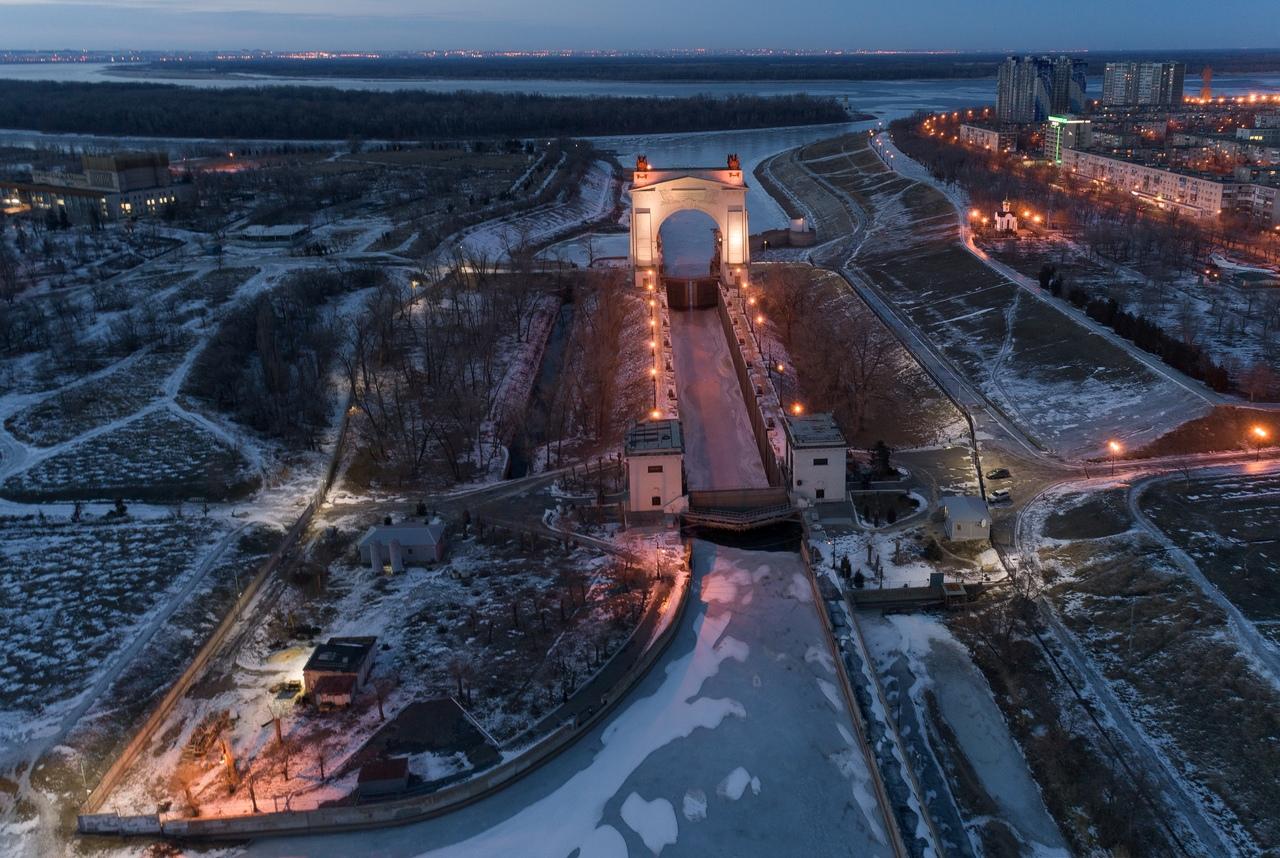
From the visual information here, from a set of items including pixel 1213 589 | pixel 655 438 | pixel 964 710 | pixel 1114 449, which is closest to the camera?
pixel 964 710

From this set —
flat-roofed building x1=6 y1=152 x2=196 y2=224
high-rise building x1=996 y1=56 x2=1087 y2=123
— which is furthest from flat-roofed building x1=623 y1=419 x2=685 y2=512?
high-rise building x1=996 y1=56 x2=1087 y2=123

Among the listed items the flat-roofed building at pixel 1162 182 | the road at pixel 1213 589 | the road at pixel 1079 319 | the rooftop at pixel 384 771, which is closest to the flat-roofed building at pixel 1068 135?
the flat-roofed building at pixel 1162 182

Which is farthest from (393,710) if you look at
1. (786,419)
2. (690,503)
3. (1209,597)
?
(1209,597)

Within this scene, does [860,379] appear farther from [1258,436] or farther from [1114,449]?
[1258,436]

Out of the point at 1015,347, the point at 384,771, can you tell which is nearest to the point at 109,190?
the point at 1015,347

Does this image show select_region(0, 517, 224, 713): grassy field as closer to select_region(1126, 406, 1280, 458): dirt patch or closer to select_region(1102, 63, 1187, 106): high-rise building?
select_region(1126, 406, 1280, 458): dirt patch

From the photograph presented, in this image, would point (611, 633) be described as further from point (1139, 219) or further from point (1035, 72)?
point (1035, 72)
